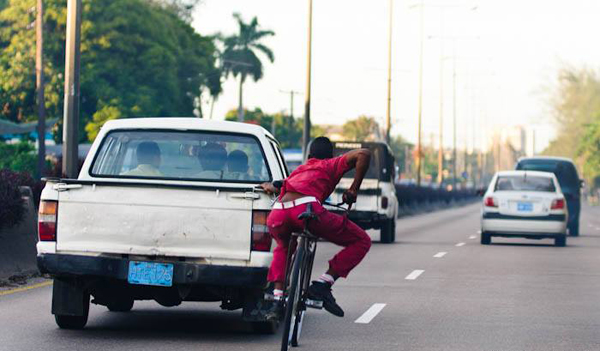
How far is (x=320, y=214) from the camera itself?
374 inches

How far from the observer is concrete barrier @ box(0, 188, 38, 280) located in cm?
1616

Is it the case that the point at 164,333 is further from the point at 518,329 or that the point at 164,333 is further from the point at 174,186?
the point at 518,329

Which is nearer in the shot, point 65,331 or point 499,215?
point 65,331

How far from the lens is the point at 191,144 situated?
38.6 feet

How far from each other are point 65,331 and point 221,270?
1.72 metres

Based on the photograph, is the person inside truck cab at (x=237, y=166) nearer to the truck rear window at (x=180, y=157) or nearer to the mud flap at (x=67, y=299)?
the truck rear window at (x=180, y=157)

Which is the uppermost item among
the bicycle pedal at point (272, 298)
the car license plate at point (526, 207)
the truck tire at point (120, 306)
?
the car license plate at point (526, 207)

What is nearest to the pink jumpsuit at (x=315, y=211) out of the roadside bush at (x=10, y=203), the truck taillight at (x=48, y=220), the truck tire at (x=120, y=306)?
the truck taillight at (x=48, y=220)

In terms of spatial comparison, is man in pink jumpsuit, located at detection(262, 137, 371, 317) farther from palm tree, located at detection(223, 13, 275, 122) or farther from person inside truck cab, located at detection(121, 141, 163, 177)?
palm tree, located at detection(223, 13, 275, 122)

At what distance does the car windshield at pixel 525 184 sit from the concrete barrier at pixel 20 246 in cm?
1320

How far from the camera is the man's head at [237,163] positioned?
460 inches

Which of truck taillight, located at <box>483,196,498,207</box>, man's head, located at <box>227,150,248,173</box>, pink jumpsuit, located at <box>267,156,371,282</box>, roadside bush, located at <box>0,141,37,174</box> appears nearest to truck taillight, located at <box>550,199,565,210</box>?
truck taillight, located at <box>483,196,498,207</box>

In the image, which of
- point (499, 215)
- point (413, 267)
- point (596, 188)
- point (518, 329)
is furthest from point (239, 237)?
point (596, 188)

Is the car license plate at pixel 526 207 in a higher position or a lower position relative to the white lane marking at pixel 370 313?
higher
